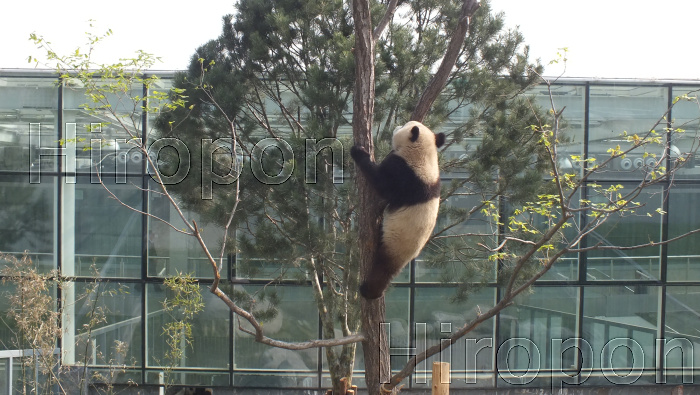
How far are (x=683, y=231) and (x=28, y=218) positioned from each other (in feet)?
33.0

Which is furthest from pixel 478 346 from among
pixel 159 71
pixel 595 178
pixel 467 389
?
pixel 159 71

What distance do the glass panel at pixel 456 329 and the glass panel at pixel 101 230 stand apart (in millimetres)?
4328

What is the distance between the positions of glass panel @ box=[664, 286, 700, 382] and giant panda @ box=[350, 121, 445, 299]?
20.2 feet

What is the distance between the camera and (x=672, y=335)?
855cm

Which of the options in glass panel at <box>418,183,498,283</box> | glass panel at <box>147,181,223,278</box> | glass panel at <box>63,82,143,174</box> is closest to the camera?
glass panel at <box>418,183,498,283</box>

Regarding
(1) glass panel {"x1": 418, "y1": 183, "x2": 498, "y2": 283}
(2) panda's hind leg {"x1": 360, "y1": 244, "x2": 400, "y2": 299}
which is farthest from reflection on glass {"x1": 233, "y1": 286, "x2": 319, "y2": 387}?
(2) panda's hind leg {"x1": 360, "y1": 244, "x2": 400, "y2": 299}


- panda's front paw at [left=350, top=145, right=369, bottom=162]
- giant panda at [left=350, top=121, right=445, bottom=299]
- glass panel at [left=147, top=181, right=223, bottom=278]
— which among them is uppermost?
panda's front paw at [left=350, top=145, right=369, bottom=162]

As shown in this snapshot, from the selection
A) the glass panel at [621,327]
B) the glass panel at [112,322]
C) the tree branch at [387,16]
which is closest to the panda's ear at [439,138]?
the tree branch at [387,16]

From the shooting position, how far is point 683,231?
8.58 meters

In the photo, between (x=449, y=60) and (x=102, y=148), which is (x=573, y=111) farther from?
(x=102, y=148)

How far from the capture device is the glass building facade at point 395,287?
27.1 ft

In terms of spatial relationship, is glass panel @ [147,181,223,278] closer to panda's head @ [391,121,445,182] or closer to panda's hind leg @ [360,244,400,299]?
panda's hind leg @ [360,244,400,299]

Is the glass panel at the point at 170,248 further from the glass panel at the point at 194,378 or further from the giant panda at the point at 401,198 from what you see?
the giant panda at the point at 401,198

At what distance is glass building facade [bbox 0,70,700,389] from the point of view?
8.25 m
